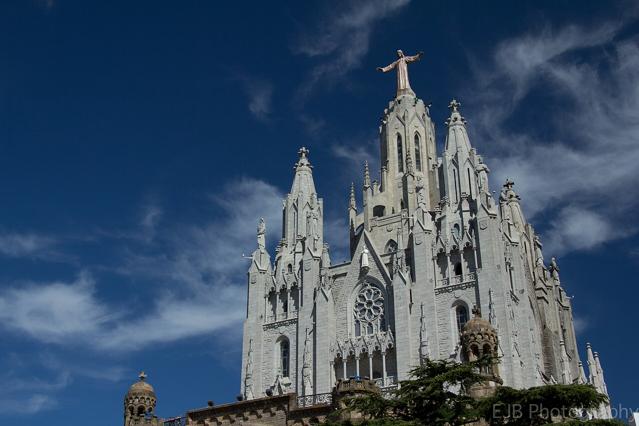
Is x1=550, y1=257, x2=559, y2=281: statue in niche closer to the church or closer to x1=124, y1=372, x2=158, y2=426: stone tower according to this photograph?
the church

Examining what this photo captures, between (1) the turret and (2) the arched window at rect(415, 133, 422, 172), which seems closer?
(1) the turret

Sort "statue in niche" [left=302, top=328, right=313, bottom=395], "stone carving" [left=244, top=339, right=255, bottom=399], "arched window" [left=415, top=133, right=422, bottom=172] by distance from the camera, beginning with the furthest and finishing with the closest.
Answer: "arched window" [left=415, top=133, right=422, bottom=172] → "stone carving" [left=244, top=339, right=255, bottom=399] → "statue in niche" [left=302, top=328, right=313, bottom=395]

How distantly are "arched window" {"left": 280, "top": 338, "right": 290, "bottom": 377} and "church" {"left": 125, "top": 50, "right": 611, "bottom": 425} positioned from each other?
3.3 inches

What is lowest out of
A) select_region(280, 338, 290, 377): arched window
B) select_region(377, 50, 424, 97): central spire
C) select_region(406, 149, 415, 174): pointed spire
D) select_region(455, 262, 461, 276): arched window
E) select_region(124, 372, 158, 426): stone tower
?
select_region(124, 372, 158, 426): stone tower

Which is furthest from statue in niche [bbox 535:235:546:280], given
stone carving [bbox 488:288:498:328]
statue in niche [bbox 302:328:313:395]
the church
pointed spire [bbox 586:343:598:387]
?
statue in niche [bbox 302:328:313:395]

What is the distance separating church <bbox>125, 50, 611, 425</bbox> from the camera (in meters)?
48.4

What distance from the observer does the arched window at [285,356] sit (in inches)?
2104

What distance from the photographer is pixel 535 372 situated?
46062 millimetres

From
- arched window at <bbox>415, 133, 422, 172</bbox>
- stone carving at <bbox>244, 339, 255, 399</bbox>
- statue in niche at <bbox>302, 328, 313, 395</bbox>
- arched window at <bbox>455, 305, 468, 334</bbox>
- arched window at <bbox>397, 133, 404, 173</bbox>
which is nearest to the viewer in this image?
arched window at <bbox>455, 305, 468, 334</bbox>

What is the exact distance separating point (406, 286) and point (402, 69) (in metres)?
23.2

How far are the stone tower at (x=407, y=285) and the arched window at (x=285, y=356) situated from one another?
8 centimetres

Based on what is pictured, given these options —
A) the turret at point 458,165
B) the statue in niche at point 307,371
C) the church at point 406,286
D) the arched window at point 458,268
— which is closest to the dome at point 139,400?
the church at point 406,286

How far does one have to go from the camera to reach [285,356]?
54.1 metres

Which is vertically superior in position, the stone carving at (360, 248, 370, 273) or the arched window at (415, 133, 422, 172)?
the arched window at (415, 133, 422, 172)
